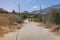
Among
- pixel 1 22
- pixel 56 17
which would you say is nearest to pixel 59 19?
pixel 56 17

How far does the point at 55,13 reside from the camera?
41.7 metres

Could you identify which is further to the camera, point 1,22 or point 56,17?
point 56,17

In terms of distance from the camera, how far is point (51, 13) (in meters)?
43.0

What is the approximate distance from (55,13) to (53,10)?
4.55 feet

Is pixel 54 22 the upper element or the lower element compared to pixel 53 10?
lower

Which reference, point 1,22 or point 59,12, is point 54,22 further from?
point 1,22

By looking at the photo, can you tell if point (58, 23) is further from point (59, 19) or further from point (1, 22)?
point (1, 22)

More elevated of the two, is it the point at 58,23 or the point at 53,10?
the point at 53,10

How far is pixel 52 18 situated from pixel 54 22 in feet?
3.65

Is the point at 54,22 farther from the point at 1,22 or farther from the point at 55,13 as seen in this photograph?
the point at 1,22

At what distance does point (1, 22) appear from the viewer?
39.2 metres

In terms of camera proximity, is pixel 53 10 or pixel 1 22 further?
pixel 53 10

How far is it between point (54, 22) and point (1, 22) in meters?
11.9

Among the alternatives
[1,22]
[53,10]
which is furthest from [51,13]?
[1,22]
